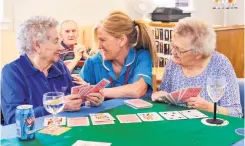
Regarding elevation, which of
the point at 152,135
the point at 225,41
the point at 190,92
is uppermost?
the point at 225,41

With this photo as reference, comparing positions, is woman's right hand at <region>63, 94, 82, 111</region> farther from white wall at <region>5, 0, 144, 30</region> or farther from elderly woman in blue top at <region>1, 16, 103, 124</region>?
white wall at <region>5, 0, 144, 30</region>

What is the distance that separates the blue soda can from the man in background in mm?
2333

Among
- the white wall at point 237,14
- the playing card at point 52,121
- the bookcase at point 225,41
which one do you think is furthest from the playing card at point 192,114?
the white wall at point 237,14

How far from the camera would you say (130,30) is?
8.12 ft

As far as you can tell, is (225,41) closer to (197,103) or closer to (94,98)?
(197,103)

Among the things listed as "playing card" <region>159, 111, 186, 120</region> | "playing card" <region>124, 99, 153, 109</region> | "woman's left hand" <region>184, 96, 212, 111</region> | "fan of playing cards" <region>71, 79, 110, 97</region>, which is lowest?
"playing card" <region>159, 111, 186, 120</region>

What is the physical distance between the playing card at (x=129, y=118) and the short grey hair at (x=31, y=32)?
738 mm

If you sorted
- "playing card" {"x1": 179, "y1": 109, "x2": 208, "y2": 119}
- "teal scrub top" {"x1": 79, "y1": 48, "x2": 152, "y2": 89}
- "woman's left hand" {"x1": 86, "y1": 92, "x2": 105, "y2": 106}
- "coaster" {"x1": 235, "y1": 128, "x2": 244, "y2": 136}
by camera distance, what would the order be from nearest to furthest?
"coaster" {"x1": 235, "y1": 128, "x2": 244, "y2": 136} → "playing card" {"x1": 179, "y1": 109, "x2": 208, "y2": 119} → "woman's left hand" {"x1": 86, "y1": 92, "x2": 105, "y2": 106} → "teal scrub top" {"x1": 79, "y1": 48, "x2": 152, "y2": 89}

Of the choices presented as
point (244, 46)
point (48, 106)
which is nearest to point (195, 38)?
point (48, 106)

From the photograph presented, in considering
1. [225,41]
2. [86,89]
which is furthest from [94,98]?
[225,41]

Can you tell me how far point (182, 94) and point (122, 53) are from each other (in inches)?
29.0

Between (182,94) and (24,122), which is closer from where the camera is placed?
(24,122)

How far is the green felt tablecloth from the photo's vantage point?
142 cm

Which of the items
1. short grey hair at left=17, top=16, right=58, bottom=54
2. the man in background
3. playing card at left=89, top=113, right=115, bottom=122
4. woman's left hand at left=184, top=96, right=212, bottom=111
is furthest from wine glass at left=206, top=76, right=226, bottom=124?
the man in background
